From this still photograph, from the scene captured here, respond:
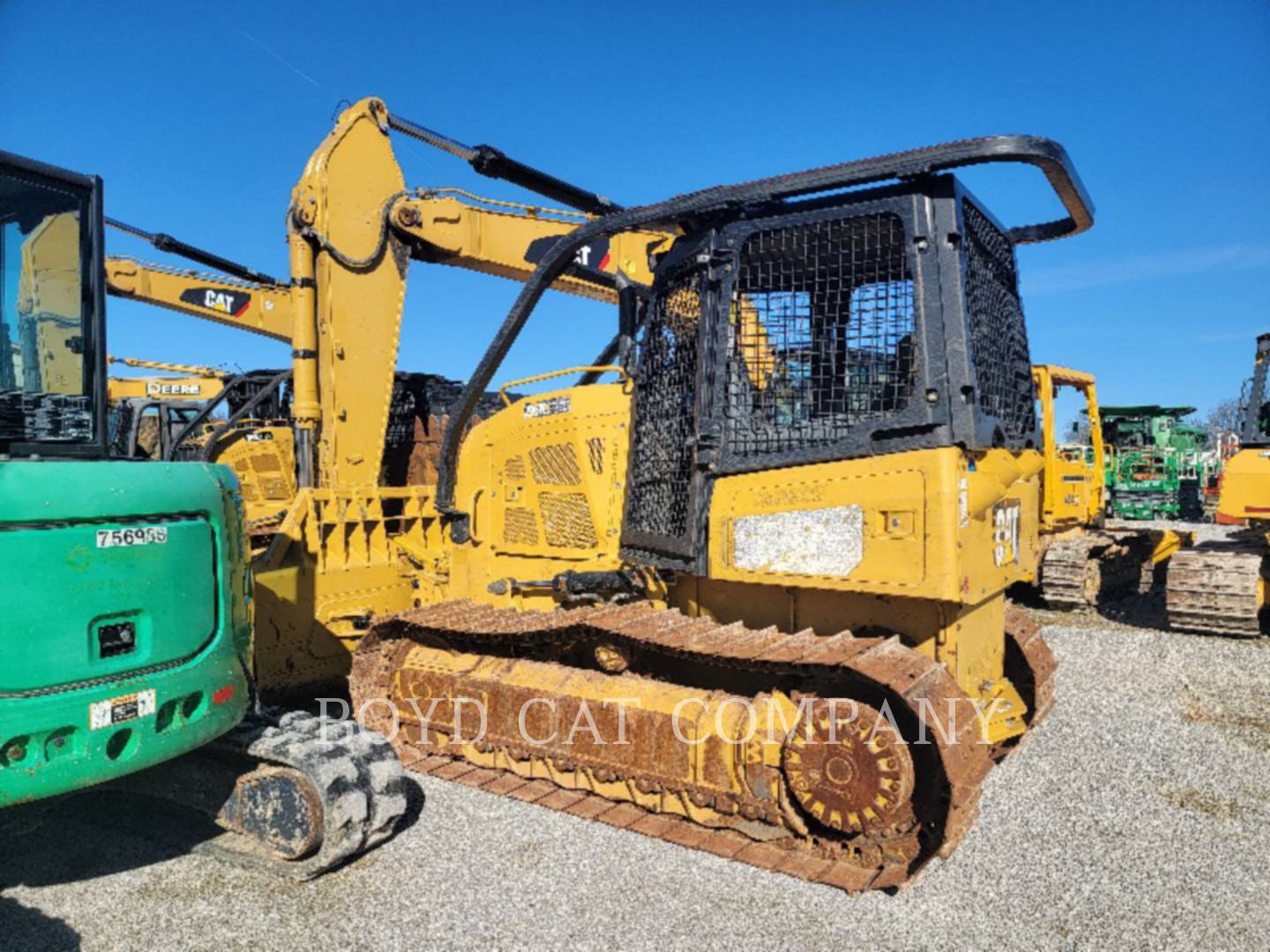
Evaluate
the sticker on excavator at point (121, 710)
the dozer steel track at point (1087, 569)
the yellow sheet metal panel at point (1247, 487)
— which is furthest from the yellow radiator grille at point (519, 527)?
the dozer steel track at point (1087, 569)

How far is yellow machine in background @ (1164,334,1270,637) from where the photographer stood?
8.98 m

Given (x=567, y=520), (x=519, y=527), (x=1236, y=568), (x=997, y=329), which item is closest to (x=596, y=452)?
(x=567, y=520)

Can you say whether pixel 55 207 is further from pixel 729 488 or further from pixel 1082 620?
pixel 1082 620

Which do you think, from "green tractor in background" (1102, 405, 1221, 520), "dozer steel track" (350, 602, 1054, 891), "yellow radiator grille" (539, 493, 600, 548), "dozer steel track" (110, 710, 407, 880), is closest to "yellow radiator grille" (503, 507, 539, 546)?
"yellow radiator grille" (539, 493, 600, 548)

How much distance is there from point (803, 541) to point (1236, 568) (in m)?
7.67

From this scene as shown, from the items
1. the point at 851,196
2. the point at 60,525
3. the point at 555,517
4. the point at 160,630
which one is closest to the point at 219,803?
the point at 160,630

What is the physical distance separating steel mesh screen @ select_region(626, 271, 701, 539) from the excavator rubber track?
287 inches

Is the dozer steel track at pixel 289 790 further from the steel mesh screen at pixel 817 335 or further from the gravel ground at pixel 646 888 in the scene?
the steel mesh screen at pixel 817 335

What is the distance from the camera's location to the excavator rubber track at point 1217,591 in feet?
29.7

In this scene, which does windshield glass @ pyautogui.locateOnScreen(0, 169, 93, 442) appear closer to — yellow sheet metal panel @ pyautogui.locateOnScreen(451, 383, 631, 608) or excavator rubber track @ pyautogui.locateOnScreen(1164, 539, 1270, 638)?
yellow sheet metal panel @ pyautogui.locateOnScreen(451, 383, 631, 608)

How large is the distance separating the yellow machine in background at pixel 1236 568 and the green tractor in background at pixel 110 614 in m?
8.71

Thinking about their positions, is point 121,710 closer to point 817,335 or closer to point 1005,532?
point 817,335

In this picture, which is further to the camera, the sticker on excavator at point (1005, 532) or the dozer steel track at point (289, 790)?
the sticker on excavator at point (1005, 532)

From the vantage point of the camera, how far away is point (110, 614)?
10.5 ft
